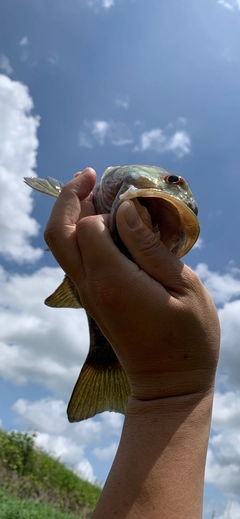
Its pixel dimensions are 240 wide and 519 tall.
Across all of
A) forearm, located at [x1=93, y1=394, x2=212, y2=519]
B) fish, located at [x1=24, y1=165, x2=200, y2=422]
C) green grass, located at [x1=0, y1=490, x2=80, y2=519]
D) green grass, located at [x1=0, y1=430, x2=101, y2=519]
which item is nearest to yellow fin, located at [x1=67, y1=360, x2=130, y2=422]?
fish, located at [x1=24, y1=165, x2=200, y2=422]

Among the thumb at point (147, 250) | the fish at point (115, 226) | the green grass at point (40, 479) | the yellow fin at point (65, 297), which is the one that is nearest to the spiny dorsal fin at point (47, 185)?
the fish at point (115, 226)

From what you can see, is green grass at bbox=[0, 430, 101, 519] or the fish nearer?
the fish

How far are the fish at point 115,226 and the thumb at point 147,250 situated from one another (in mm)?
83

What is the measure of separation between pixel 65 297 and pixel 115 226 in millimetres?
1637

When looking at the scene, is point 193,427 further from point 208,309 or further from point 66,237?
point 66,237

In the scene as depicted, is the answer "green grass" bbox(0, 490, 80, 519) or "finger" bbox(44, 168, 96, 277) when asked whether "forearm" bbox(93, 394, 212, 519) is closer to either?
"finger" bbox(44, 168, 96, 277)

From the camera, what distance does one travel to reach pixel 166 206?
251 cm

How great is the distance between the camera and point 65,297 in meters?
3.88

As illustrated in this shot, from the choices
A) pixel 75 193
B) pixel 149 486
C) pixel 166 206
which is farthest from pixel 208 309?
pixel 75 193

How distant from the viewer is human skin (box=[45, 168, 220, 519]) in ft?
5.95

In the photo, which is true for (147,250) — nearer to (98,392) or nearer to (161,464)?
(161,464)

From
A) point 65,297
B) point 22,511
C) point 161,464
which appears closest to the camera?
point 161,464

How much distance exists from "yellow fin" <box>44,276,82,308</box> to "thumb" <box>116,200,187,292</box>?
61.7 inches

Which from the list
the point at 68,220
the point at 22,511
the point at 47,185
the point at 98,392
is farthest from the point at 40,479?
the point at 68,220
